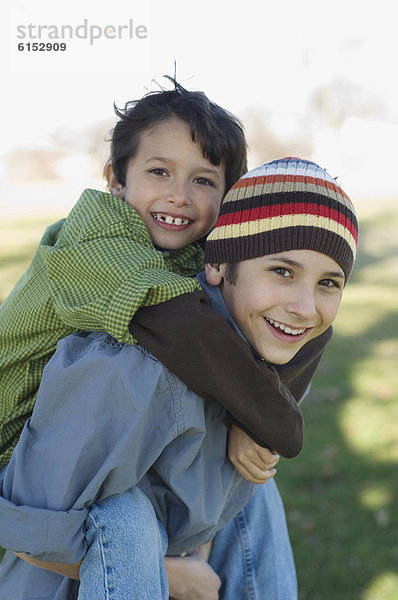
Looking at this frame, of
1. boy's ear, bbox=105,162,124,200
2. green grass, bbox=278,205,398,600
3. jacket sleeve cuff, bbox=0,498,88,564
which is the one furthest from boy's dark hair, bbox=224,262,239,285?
green grass, bbox=278,205,398,600

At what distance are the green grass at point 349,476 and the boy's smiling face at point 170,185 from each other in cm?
200

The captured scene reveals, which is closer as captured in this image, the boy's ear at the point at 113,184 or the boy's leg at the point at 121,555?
the boy's leg at the point at 121,555

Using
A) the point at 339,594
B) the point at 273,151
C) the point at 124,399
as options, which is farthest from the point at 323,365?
the point at 273,151

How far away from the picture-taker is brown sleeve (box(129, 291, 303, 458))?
Result: 2045 mm

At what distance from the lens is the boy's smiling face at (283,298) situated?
2.25 m

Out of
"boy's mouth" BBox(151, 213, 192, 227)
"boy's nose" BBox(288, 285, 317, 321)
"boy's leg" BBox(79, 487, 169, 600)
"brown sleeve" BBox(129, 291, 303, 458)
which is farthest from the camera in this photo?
"boy's mouth" BBox(151, 213, 192, 227)

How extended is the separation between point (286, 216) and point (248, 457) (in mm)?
807

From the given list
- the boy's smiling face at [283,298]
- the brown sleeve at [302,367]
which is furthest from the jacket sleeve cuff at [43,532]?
the brown sleeve at [302,367]

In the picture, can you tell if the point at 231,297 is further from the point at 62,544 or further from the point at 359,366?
the point at 359,366

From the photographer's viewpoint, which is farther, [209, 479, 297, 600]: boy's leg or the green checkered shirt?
[209, 479, 297, 600]: boy's leg

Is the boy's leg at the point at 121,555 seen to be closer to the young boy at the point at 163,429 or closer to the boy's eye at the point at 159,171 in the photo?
the young boy at the point at 163,429

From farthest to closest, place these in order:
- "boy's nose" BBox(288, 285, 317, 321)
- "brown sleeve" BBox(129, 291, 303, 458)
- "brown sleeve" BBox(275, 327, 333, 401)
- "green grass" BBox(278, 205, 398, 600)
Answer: "green grass" BBox(278, 205, 398, 600) → "brown sleeve" BBox(275, 327, 333, 401) → "boy's nose" BBox(288, 285, 317, 321) → "brown sleeve" BBox(129, 291, 303, 458)

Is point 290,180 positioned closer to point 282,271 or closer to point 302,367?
point 282,271

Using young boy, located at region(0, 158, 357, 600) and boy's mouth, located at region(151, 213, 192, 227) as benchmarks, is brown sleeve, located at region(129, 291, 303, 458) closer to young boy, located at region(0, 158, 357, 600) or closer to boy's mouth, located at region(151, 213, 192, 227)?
young boy, located at region(0, 158, 357, 600)
